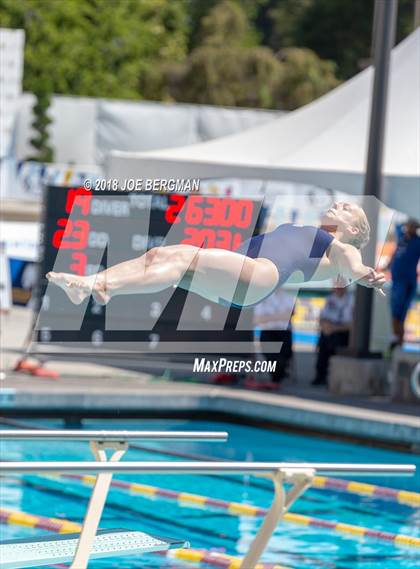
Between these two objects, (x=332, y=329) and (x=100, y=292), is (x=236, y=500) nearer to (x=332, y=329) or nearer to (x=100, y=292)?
(x=332, y=329)

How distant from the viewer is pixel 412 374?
41.8 feet

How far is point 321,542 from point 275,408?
3.40 m

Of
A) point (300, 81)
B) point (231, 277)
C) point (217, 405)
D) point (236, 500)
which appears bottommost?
point (236, 500)

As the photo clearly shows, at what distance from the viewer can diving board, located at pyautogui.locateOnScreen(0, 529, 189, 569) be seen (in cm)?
548

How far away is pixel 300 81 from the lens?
5859cm

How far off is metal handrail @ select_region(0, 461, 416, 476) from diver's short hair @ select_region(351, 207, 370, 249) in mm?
904

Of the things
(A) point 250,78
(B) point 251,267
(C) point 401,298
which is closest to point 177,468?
(B) point 251,267

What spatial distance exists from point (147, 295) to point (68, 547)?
1.29 meters

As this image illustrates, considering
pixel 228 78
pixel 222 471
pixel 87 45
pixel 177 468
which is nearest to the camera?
pixel 177 468

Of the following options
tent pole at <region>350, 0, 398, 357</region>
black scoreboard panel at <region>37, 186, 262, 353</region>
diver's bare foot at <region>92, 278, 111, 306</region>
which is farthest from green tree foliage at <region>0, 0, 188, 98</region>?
diver's bare foot at <region>92, 278, 111, 306</region>

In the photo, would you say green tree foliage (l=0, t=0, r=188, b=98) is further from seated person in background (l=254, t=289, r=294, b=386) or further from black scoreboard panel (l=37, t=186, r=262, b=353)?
black scoreboard panel (l=37, t=186, r=262, b=353)

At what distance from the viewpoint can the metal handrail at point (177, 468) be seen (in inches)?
182

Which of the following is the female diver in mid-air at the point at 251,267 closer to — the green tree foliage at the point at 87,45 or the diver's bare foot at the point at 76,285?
the diver's bare foot at the point at 76,285

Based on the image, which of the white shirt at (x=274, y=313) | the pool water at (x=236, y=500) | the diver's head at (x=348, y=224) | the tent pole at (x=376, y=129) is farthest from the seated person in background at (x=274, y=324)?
the tent pole at (x=376, y=129)
